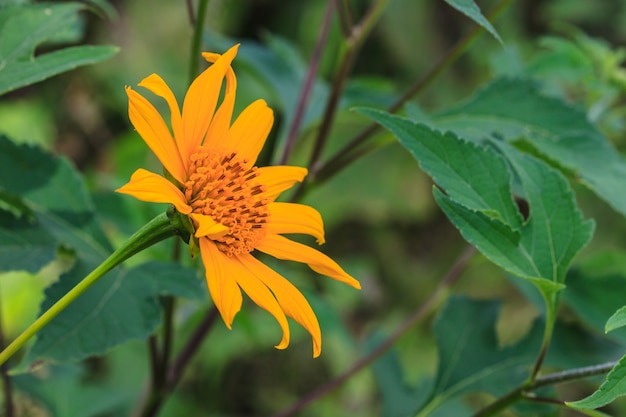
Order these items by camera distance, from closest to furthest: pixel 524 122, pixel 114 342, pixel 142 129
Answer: pixel 142 129
pixel 114 342
pixel 524 122

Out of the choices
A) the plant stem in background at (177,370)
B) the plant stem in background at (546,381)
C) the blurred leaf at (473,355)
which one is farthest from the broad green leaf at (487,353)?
the plant stem in background at (177,370)

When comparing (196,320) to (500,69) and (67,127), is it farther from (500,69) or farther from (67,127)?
(67,127)

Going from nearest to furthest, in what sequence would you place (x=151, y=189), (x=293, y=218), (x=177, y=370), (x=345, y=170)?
(x=151, y=189) < (x=293, y=218) < (x=177, y=370) < (x=345, y=170)

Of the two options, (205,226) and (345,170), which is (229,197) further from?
(345,170)

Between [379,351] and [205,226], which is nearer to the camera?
[205,226]

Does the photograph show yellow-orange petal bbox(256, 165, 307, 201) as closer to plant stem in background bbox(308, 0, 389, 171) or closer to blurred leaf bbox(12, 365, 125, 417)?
plant stem in background bbox(308, 0, 389, 171)

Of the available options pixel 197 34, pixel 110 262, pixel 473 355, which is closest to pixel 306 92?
pixel 197 34

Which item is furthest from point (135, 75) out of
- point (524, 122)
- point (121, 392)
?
point (524, 122)
